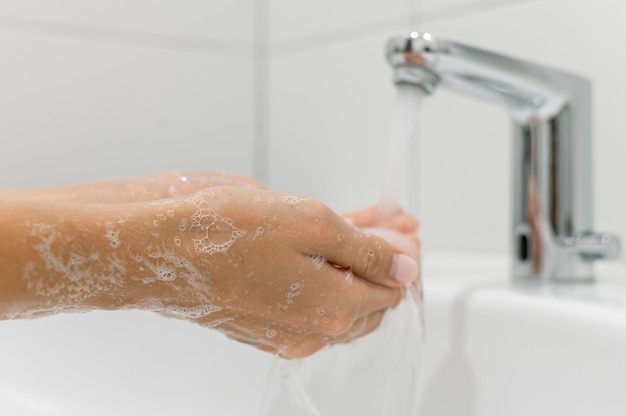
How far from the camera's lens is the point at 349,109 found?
3.54 ft

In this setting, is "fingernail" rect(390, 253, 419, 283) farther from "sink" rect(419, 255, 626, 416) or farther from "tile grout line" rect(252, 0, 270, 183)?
"tile grout line" rect(252, 0, 270, 183)

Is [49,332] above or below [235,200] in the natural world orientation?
below

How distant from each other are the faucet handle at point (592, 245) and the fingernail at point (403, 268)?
0.90 ft

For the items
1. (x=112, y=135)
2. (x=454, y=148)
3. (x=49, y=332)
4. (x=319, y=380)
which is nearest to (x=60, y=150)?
(x=112, y=135)

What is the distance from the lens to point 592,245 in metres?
0.71

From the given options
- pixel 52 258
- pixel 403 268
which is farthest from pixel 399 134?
pixel 52 258

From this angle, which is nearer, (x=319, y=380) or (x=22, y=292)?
(x=22, y=292)

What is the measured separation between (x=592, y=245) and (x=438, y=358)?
16 cm

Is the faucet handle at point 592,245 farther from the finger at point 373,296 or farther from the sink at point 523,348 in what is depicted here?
the finger at point 373,296

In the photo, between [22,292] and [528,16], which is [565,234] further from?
[22,292]

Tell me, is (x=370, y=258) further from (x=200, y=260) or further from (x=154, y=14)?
(x=154, y=14)

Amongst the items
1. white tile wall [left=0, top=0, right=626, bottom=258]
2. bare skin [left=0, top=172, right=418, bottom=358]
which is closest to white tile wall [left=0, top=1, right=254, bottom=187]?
white tile wall [left=0, top=0, right=626, bottom=258]

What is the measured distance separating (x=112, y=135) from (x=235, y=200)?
684 millimetres

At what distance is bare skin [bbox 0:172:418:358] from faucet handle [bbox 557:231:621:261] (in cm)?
31
